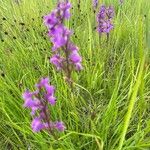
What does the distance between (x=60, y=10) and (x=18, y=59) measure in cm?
133

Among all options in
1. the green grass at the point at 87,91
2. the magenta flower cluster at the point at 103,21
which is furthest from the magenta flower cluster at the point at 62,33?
the magenta flower cluster at the point at 103,21

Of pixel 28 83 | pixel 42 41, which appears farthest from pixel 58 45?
pixel 42 41

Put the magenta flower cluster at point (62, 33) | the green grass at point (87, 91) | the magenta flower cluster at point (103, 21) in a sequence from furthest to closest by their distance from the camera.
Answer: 1. the magenta flower cluster at point (103, 21)
2. the green grass at point (87, 91)
3. the magenta flower cluster at point (62, 33)

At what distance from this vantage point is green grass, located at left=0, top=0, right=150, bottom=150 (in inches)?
64.4

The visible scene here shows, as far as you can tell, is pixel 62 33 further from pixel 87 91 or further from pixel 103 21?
pixel 103 21

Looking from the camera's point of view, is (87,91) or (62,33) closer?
(62,33)

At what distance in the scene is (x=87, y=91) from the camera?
6.22 ft

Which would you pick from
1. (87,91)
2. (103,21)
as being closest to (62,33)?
(87,91)

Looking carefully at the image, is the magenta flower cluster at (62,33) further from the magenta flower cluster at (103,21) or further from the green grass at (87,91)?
the magenta flower cluster at (103,21)

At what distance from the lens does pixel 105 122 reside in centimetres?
173

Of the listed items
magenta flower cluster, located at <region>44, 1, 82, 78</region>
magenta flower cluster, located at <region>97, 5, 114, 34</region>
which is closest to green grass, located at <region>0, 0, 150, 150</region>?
magenta flower cluster, located at <region>97, 5, 114, 34</region>

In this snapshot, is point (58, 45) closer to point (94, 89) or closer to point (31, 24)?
point (94, 89)

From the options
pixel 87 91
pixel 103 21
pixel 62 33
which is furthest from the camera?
pixel 103 21

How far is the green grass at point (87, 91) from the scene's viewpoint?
64.4 inches
